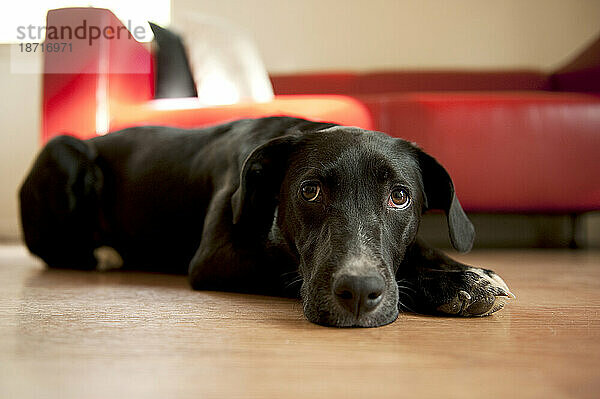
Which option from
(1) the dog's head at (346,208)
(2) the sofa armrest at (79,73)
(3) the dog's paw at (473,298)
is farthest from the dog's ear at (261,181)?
(2) the sofa armrest at (79,73)

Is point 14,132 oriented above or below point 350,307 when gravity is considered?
below

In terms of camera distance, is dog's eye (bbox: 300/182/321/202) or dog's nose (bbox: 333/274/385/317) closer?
dog's nose (bbox: 333/274/385/317)

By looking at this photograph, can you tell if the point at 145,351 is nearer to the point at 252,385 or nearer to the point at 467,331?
the point at 252,385

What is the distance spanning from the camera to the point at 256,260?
1995 mm

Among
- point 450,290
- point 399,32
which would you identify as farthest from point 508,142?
point 399,32

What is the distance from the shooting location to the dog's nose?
4.50 feet

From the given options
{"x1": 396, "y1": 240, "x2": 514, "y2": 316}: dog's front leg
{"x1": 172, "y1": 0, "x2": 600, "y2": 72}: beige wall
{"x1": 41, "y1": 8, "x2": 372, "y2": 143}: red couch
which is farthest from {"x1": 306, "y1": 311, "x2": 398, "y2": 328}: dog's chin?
{"x1": 172, "y1": 0, "x2": 600, "y2": 72}: beige wall

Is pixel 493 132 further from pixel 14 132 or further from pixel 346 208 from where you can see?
pixel 14 132

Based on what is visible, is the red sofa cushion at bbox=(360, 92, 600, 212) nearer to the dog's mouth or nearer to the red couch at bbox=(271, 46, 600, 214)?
the red couch at bbox=(271, 46, 600, 214)

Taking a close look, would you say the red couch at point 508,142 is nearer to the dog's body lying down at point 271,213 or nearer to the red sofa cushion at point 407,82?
the dog's body lying down at point 271,213

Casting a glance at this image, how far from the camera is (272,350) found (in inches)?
48.6

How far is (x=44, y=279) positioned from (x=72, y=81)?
1796mm

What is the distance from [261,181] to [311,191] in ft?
1.11

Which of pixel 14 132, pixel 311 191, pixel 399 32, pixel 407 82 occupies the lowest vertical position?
pixel 14 132
